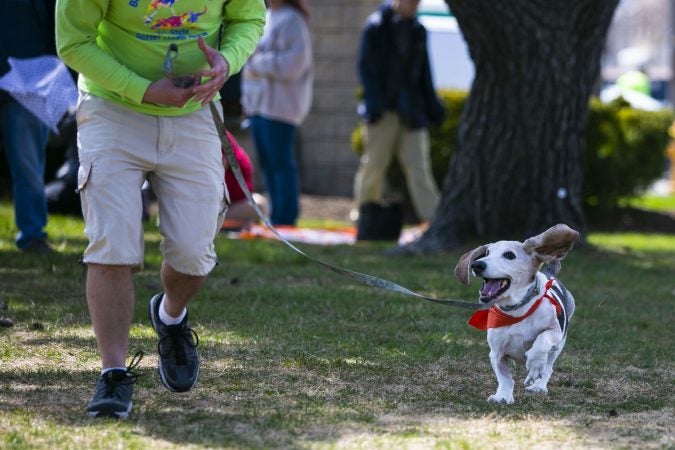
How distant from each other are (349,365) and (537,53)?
14.7 ft

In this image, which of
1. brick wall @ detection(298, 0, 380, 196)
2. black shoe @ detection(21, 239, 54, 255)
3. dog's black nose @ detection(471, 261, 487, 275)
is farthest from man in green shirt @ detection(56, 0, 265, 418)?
brick wall @ detection(298, 0, 380, 196)

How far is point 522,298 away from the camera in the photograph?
4727 mm

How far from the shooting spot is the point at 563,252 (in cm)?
475

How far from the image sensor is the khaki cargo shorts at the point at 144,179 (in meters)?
4.21

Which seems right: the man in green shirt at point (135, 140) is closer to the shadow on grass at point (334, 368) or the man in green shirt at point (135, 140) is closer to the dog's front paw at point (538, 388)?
the shadow on grass at point (334, 368)

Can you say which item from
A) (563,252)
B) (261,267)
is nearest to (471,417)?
(563,252)

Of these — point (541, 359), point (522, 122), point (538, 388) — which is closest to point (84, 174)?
point (541, 359)

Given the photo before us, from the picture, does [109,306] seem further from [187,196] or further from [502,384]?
[502,384]

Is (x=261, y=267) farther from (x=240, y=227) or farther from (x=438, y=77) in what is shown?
(x=438, y=77)

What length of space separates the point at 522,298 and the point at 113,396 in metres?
1.60

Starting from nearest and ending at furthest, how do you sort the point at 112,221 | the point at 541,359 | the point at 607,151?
the point at 112,221 → the point at 541,359 → the point at 607,151

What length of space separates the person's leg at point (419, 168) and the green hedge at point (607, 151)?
5.39ft

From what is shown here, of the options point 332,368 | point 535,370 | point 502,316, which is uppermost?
point 502,316

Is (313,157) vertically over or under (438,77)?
under
